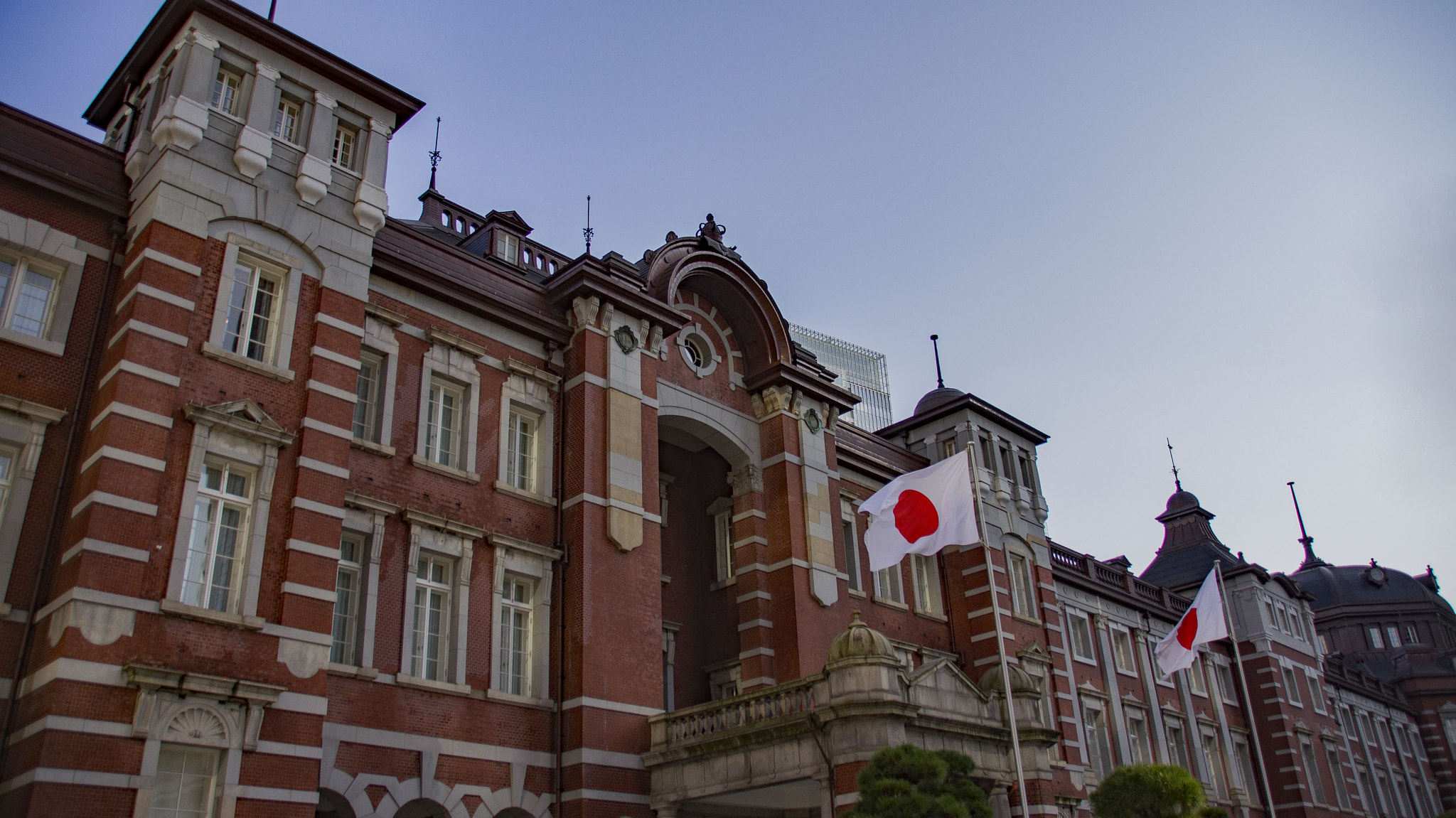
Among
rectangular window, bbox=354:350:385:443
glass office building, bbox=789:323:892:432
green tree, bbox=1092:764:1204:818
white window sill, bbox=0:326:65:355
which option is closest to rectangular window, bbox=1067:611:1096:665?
green tree, bbox=1092:764:1204:818

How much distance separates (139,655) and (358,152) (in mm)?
9872

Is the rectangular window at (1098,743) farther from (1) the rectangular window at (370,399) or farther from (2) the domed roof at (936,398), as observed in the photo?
(1) the rectangular window at (370,399)

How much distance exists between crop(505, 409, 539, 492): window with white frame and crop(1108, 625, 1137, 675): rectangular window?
24.9 metres

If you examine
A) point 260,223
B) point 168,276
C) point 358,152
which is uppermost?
point 358,152

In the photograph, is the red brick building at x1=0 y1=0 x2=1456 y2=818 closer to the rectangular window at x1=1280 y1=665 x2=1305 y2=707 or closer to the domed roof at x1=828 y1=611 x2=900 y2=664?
the domed roof at x1=828 y1=611 x2=900 y2=664

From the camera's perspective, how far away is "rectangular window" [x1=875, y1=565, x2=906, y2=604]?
30.2 meters

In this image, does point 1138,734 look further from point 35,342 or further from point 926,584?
point 35,342

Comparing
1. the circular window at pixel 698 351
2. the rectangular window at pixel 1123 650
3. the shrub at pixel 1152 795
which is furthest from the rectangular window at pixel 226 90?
the rectangular window at pixel 1123 650

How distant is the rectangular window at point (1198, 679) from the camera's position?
1711 inches

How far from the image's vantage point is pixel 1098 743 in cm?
3688

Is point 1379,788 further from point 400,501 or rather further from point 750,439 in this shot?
point 400,501

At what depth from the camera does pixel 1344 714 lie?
53906mm

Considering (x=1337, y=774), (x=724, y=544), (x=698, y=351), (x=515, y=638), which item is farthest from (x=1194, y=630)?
(x=1337, y=774)

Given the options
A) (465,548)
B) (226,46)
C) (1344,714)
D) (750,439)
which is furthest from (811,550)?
(1344,714)
